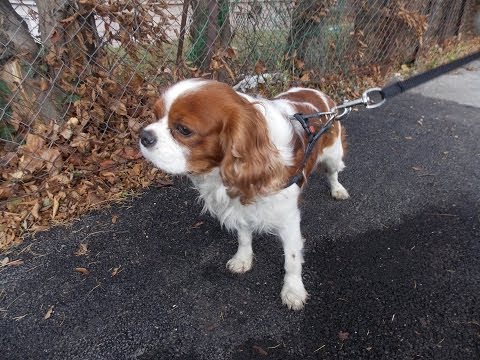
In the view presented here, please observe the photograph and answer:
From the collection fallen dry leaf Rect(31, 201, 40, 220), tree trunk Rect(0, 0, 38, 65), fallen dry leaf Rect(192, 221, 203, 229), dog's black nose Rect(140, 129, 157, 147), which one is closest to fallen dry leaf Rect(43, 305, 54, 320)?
fallen dry leaf Rect(31, 201, 40, 220)

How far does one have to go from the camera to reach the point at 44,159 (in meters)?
Answer: 2.92

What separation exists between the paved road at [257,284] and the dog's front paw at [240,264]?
0.14 feet

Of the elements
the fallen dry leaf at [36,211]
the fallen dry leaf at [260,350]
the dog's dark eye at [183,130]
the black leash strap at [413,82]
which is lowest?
the fallen dry leaf at [260,350]

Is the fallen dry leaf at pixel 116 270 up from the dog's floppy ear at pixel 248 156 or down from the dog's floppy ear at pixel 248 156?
down

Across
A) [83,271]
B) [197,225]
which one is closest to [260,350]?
[197,225]

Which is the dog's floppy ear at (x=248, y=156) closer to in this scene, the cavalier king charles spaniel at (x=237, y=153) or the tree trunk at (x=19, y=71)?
the cavalier king charles spaniel at (x=237, y=153)

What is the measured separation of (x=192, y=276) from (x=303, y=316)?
0.73 metres

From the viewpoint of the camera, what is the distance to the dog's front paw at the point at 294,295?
216 centimetres

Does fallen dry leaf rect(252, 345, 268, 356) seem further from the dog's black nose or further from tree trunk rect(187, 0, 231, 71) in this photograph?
tree trunk rect(187, 0, 231, 71)

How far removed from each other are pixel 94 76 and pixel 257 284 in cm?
214

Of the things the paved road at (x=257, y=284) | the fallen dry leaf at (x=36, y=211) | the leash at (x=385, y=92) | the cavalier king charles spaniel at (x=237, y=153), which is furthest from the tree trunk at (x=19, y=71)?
the leash at (x=385, y=92)

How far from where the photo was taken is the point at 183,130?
173cm

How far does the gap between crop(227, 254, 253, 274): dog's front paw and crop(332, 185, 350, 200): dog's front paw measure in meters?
1.07

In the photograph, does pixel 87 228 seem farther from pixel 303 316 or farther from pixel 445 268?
pixel 445 268
